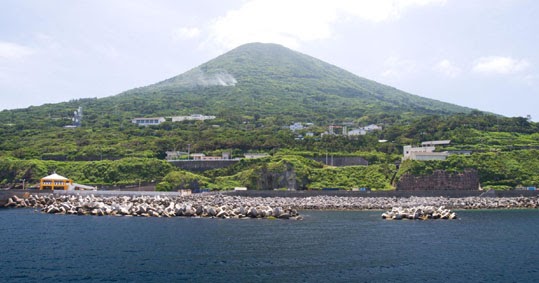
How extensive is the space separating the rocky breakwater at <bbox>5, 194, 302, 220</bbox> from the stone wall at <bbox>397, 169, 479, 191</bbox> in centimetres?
2072

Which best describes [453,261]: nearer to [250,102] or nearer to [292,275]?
[292,275]

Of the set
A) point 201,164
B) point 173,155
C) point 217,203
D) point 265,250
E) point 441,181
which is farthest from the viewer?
point 173,155

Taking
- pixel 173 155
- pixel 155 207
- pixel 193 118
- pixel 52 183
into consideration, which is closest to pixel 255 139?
pixel 173 155

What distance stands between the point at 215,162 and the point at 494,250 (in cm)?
4805

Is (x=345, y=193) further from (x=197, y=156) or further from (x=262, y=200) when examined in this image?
(x=197, y=156)

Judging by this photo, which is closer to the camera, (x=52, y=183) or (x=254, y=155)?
(x=52, y=183)

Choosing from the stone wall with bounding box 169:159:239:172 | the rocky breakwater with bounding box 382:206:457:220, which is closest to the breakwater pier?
the rocky breakwater with bounding box 382:206:457:220

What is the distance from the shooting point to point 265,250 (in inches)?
1107

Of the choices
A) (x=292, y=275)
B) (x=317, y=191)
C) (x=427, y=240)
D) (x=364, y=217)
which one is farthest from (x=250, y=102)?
(x=292, y=275)

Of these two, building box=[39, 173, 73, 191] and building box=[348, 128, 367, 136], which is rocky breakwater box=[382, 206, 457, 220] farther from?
building box=[348, 128, 367, 136]

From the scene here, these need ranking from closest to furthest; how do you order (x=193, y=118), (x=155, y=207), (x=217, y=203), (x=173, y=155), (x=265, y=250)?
(x=265, y=250)
(x=155, y=207)
(x=217, y=203)
(x=173, y=155)
(x=193, y=118)

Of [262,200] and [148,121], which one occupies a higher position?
[148,121]

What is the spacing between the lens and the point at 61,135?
9506 cm

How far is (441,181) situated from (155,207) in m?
36.2
